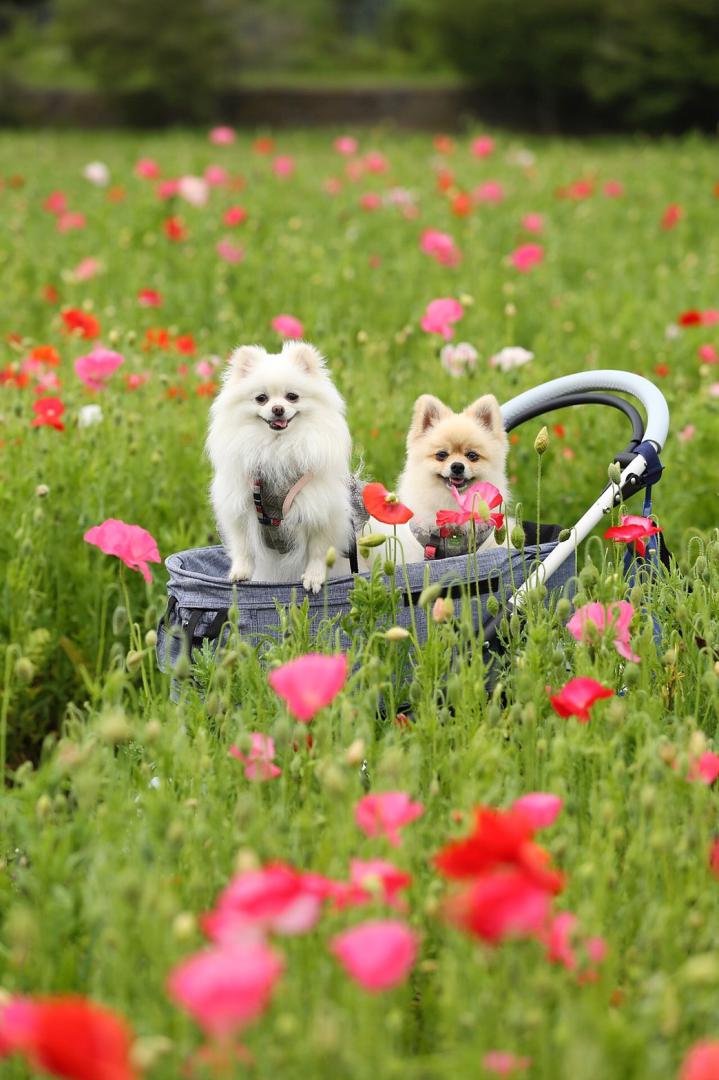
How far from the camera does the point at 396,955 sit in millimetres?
1195

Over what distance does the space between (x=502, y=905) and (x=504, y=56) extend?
2553cm

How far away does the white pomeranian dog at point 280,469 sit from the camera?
319 centimetres

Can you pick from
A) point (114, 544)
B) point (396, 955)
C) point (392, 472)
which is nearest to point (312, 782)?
point (114, 544)

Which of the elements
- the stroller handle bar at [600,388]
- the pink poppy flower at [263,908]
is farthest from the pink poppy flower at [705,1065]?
the stroller handle bar at [600,388]

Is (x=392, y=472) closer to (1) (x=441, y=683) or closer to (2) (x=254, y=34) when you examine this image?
(1) (x=441, y=683)

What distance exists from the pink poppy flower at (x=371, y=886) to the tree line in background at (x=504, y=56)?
22951 mm

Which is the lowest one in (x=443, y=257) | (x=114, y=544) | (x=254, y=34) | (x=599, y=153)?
(x=114, y=544)

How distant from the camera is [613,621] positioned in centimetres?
243

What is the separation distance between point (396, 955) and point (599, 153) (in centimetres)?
1482

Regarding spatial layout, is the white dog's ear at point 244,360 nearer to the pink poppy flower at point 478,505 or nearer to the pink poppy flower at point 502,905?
the pink poppy flower at point 478,505

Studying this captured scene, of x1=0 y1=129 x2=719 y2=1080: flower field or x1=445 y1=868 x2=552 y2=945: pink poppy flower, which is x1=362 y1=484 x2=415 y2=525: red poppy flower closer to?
x1=0 y1=129 x2=719 y2=1080: flower field

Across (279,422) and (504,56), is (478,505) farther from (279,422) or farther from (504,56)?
(504,56)

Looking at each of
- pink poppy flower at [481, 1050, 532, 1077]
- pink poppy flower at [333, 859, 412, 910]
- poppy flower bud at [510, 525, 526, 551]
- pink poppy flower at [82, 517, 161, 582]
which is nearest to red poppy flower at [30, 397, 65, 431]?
pink poppy flower at [82, 517, 161, 582]

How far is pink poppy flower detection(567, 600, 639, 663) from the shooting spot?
7.94 feet
